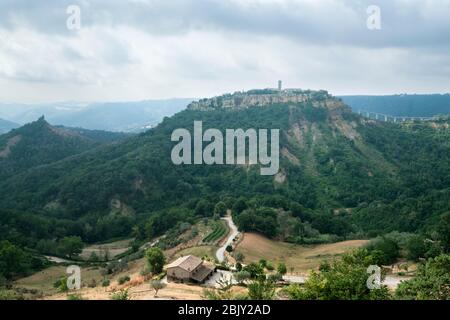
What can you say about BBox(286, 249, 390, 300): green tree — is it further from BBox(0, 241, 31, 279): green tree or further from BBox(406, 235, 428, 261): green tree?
BBox(0, 241, 31, 279): green tree

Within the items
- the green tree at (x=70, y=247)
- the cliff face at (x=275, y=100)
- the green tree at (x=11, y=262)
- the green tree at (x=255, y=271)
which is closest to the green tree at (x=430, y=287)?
the green tree at (x=255, y=271)

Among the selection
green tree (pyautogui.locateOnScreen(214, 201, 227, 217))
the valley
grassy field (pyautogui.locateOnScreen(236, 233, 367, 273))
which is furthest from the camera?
green tree (pyautogui.locateOnScreen(214, 201, 227, 217))

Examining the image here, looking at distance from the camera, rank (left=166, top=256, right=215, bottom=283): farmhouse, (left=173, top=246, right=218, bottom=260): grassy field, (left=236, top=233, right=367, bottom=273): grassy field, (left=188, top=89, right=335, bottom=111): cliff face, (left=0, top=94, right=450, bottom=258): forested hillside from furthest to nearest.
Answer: (left=188, top=89, right=335, bottom=111): cliff face
(left=0, top=94, right=450, bottom=258): forested hillside
(left=236, top=233, right=367, bottom=273): grassy field
(left=173, top=246, right=218, bottom=260): grassy field
(left=166, top=256, right=215, bottom=283): farmhouse

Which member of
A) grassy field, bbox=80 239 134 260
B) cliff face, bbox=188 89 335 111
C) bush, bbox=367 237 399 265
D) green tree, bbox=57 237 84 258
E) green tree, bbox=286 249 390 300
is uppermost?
cliff face, bbox=188 89 335 111

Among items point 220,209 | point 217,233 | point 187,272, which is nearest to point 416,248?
point 187,272

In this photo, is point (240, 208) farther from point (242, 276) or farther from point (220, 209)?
point (242, 276)

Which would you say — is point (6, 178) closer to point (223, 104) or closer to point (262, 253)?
point (223, 104)

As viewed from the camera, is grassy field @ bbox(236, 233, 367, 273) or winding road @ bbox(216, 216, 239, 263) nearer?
winding road @ bbox(216, 216, 239, 263)

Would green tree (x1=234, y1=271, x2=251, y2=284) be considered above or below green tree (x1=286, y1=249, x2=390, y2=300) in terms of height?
below

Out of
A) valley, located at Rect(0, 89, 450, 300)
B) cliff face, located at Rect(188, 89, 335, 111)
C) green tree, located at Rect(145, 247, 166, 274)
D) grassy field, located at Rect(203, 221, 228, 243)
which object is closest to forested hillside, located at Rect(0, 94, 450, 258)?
valley, located at Rect(0, 89, 450, 300)
